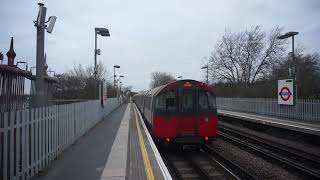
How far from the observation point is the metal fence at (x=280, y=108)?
82.4 feet

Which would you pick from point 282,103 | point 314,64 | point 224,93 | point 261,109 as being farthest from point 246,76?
point 282,103

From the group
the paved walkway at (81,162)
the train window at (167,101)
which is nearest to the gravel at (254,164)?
the train window at (167,101)

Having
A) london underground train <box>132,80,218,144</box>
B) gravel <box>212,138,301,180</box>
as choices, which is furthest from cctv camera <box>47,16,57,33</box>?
gravel <box>212,138,301,180</box>

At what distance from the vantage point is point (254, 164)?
43.1ft

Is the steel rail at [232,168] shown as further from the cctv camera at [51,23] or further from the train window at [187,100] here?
the cctv camera at [51,23]

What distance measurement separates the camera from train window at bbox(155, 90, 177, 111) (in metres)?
15.1

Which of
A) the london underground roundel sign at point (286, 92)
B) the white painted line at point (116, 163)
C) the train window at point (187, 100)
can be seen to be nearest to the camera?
the white painted line at point (116, 163)

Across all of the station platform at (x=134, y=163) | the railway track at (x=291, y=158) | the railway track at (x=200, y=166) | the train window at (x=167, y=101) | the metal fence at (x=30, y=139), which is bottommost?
the railway track at (x=200, y=166)

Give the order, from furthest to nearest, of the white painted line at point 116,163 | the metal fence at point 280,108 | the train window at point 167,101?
the metal fence at point 280,108
the train window at point 167,101
the white painted line at point 116,163

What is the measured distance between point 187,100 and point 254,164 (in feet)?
11.5

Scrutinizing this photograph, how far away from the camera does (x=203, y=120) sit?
14.7m

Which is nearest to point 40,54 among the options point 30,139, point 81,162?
point 81,162

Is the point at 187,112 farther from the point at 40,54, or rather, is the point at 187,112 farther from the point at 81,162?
the point at 40,54

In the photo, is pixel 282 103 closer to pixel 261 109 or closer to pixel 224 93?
pixel 261 109
